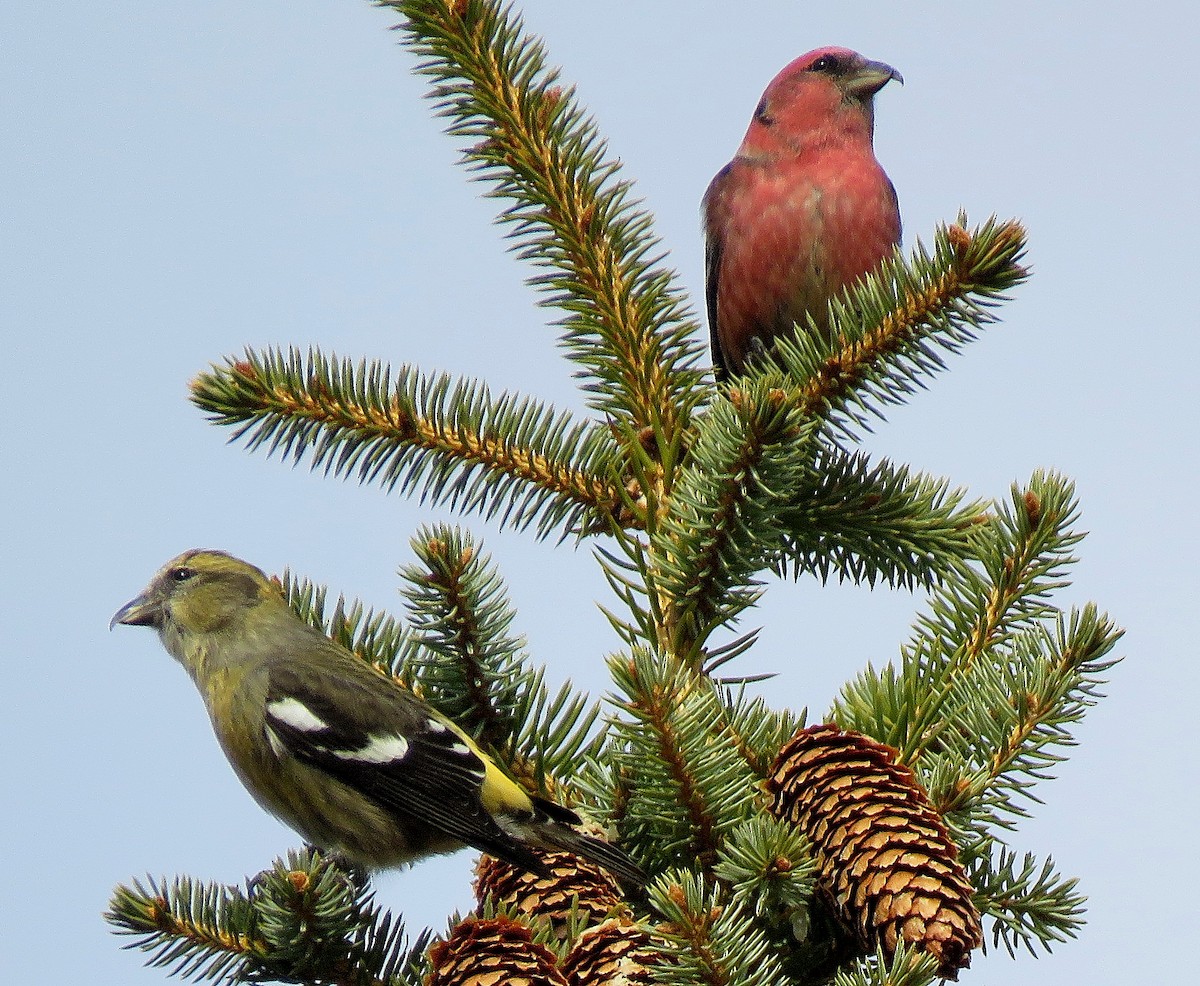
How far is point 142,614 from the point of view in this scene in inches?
166

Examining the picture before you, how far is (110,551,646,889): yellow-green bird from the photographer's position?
2.97 meters

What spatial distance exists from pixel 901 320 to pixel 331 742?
1840mm

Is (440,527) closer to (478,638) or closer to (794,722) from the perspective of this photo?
(478,638)

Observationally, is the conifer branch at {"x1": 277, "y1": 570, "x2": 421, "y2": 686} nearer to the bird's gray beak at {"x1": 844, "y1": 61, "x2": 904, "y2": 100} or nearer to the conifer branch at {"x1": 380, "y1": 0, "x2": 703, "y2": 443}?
the conifer branch at {"x1": 380, "y1": 0, "x2": 703, "y2": 443}

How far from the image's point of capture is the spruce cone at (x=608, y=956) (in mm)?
1859

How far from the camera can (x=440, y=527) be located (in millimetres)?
2455

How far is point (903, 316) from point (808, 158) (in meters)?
2.57

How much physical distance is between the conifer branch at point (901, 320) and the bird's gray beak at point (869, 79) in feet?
9.01

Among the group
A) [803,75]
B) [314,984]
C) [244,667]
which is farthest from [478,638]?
[803,75]

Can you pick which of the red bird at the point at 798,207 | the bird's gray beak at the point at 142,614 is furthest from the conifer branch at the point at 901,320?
the bird's gray beak at the point at 142,614

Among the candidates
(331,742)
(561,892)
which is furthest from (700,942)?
(331,742)

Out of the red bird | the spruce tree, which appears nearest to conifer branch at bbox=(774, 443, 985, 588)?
the spruce tree

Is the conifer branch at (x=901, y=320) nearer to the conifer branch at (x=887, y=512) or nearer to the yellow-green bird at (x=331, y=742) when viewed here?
the conifer branch at (x=887, y=512)

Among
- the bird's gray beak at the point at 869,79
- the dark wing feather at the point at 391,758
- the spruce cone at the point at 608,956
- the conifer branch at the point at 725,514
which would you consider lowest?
the spruce cone at the point at 608,956
